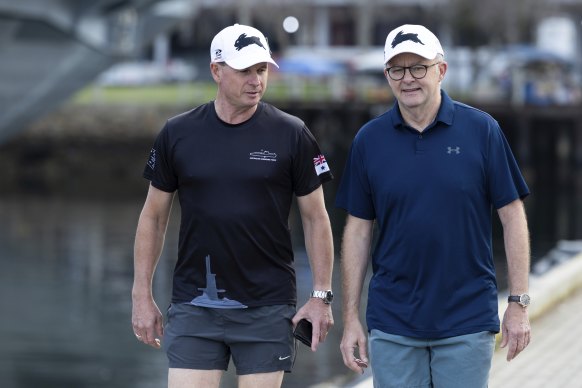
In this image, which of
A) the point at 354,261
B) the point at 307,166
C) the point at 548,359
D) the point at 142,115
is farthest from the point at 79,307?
the point at 142,115

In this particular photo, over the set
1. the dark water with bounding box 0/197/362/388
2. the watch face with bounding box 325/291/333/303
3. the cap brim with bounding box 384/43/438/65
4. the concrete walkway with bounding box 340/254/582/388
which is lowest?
the dark water with bounding box 0/197/362/388

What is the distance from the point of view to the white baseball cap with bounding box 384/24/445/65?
487cm

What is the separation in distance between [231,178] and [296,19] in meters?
66.1

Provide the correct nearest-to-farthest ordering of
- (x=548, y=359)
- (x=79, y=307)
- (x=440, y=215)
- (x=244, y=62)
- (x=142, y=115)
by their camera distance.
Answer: (x=440, y=215), (x=244, y=62), (x=548, y=359), (x=79, y=307), (x=142, y=115)

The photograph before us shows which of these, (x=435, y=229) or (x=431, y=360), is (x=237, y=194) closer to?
(x=435, y=229)

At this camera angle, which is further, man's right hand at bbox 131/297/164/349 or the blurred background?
the blurred background

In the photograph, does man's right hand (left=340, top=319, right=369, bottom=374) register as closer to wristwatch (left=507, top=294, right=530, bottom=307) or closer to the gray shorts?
the gray shorts

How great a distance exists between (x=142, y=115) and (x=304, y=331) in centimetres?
4681

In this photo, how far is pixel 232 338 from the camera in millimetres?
5281

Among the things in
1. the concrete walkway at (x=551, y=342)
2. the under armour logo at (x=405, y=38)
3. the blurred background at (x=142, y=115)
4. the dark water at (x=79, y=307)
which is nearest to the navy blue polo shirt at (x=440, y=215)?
the under armour logo at (x=405, y=38)

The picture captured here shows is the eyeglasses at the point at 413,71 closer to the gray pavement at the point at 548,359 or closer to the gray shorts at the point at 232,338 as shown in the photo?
the gray shorts at the point at 232,338

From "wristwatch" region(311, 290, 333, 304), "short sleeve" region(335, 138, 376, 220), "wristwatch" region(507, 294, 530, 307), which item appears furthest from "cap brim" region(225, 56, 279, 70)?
"wristwatch" region(507, 294, 530, 307)

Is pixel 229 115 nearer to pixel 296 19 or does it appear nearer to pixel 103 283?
pixel 103 283

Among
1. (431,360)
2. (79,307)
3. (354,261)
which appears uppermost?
(354,261)
